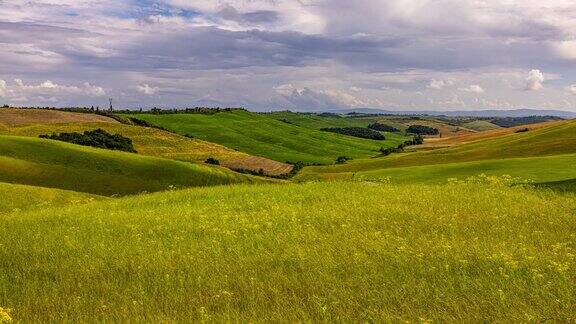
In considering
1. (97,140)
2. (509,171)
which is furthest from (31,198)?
(97,140)

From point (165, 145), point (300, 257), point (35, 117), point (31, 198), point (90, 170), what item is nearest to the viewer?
point (300, 257)

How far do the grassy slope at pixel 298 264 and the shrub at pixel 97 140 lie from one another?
268 ft

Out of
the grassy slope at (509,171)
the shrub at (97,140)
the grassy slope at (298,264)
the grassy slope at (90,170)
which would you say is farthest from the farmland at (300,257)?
the shrub at (97,140)

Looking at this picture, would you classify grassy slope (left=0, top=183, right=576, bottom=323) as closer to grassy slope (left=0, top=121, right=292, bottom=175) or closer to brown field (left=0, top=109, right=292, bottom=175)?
grassy slope (left=0, top=121, right=292, bottom=175)

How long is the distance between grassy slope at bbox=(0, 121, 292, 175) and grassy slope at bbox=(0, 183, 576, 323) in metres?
91.0

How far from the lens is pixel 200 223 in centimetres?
2016

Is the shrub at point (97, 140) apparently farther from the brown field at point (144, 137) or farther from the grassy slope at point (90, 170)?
the grassy slope at point (90, 170)

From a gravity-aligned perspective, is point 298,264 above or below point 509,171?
above

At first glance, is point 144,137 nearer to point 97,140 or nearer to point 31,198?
point 97,140

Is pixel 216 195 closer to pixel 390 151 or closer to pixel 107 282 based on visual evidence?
pixel 107 282

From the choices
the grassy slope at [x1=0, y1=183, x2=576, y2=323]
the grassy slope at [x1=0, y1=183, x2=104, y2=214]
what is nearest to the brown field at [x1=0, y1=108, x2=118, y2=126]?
the grassy slope at [x1=0, y1=183, x2=104, y2=214]

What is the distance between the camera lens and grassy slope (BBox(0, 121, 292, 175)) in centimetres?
11631

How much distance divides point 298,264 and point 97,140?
99856 millimetres

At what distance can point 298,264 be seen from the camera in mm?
13492
